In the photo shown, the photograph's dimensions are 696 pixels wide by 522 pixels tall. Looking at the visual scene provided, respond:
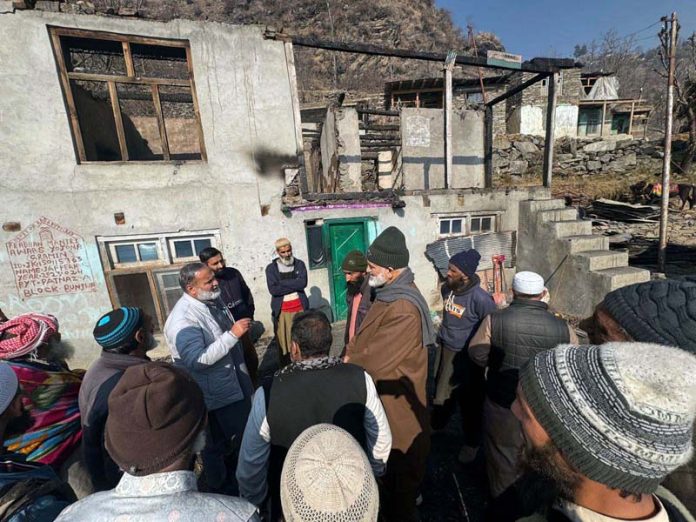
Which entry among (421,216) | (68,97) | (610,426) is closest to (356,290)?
(610,426)

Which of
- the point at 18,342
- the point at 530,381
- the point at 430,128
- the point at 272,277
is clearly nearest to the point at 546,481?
the point at 530,381

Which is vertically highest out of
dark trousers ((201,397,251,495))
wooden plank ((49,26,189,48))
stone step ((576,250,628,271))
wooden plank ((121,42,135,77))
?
wooden plank ((49,26,189,48))

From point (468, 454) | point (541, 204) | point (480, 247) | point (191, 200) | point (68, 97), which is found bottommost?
point (468, 454)

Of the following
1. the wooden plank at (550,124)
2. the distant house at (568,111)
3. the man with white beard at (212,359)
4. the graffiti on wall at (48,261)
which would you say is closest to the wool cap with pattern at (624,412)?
the man with white beard at (212,359)

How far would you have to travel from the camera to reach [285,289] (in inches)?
177

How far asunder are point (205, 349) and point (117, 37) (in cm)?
530

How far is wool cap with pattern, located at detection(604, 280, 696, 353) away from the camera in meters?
1.26

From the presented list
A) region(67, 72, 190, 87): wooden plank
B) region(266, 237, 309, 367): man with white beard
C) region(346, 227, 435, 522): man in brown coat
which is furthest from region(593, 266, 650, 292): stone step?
region(67, 72, 190, 87): wooden plank

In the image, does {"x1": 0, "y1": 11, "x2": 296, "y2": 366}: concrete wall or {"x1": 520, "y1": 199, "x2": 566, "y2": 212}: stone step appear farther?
{"x1": 520, "y1": 199, "x2": 566, "y2": 212}: stone step

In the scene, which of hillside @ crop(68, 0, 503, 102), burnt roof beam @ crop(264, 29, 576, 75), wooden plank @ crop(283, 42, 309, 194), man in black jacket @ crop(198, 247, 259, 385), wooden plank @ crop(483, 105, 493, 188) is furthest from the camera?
hillside @ crop(68, 0, 503, 102)

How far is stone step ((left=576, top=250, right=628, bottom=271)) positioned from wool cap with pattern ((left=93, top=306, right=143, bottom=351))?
707 cm

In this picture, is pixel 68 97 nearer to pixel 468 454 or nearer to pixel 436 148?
pixel 468 454

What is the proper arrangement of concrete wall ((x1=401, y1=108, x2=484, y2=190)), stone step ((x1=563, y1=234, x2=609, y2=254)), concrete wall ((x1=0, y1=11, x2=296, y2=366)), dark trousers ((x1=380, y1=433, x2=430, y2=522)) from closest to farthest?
dark trousers ((x1=380, y1=433, x2=430, y2=522)) → concrete wall ((x1=0, y1=11, x2=296, y2=366)) → stone step ((x1=563, y1=234, x2=609, y2=254)) → concrete wall ((x1=401, y1=108, x2=484, y2=190))

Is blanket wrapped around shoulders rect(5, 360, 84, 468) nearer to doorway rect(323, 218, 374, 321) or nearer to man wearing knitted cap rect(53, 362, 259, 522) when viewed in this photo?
man wearing knitted cap rect(53, 362, 259, 522)
